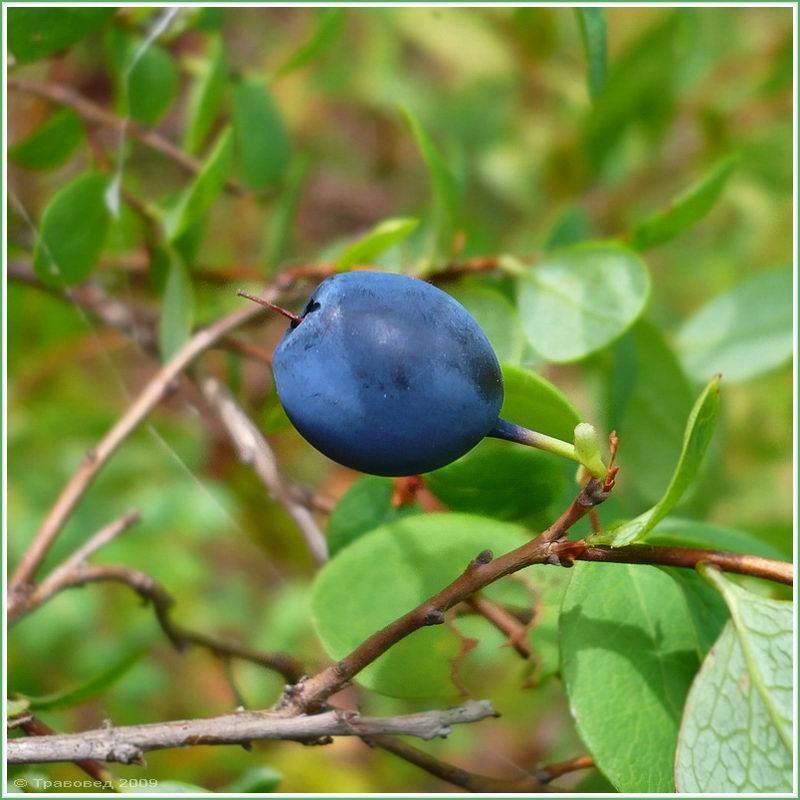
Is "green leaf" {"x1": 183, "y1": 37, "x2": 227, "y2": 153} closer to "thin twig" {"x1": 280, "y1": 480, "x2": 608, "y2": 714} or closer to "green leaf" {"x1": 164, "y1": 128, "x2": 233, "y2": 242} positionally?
"green leaf" {"x1": 164, "y1": 128, "x2": 233, "y2": 242}

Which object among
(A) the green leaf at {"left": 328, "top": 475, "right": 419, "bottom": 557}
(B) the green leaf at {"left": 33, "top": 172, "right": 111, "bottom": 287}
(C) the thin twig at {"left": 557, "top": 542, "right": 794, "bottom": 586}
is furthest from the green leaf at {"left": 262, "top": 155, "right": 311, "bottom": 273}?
(C) the thin twig at {"left": 557, "top": 542, "right": 794, "bottom": 586}

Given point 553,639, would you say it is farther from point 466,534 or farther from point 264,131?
point 264,131

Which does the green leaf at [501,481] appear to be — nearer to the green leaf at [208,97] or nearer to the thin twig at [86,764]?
the thin twig at [86,764]

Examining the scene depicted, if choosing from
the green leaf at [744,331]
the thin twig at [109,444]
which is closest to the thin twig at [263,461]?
the thin twig at [109,444]

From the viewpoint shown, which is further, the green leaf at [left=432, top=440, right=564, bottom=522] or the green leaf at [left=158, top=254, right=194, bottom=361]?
the green leaf at [left=158, top=254, right=194, bottom=361]

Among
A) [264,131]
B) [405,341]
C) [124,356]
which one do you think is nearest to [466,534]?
[405,341]
